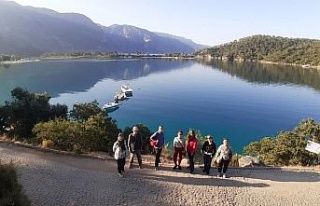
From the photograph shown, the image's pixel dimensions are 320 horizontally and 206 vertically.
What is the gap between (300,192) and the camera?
43.9 ft

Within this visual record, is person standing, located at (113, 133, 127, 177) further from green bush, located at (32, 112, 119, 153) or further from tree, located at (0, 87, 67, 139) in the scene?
tree, located at (0, 87, 67, 139)

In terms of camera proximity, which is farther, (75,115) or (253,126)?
(253,126)

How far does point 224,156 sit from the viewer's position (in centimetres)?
1388

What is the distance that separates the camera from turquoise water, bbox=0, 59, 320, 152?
2199 inches

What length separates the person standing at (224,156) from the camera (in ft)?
→ 45.5

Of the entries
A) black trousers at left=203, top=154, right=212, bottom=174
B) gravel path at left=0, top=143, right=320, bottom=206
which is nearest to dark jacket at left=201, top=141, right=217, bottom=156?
black trousers at left=203, top=154, right=212, bottom=174

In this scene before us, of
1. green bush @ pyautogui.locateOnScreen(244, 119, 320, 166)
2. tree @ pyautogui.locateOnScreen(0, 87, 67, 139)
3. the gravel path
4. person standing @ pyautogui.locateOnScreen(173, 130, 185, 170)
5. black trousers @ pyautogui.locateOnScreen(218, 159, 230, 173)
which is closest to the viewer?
the gravel path

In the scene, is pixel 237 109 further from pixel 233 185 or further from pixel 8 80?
pixel 8 80

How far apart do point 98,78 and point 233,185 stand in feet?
358

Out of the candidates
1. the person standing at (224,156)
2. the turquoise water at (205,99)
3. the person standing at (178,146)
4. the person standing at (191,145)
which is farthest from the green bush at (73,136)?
the turquoise water at (205,99)

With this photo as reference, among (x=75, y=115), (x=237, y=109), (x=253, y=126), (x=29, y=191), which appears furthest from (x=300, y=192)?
(x=237, y=109)

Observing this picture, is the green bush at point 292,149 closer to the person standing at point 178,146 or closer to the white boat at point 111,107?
the person standing at point 178,146

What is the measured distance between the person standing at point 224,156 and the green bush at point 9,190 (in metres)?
7.59

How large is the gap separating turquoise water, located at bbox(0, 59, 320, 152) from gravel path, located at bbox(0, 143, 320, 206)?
29107mm
